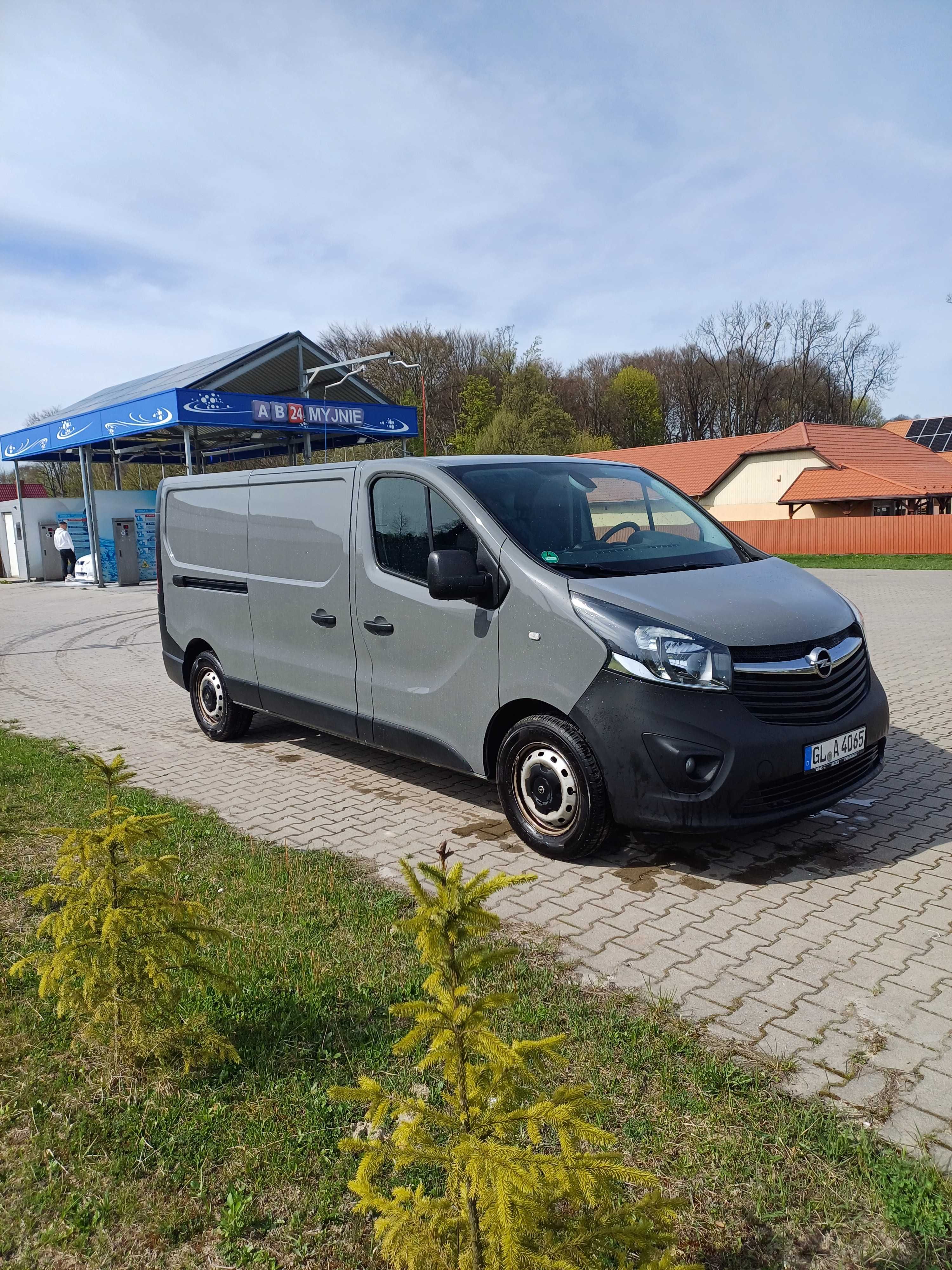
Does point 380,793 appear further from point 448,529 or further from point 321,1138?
point 321,1138

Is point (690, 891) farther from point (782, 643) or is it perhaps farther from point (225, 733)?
point (225, 733)

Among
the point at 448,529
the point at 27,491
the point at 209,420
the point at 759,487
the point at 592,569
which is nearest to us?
the point at 592,569

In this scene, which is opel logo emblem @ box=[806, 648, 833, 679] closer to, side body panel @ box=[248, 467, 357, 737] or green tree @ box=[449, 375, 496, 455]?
side body panel @ box=[248, 467, 357, 737]

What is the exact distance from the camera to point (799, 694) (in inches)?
171

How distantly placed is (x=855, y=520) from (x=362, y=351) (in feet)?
109

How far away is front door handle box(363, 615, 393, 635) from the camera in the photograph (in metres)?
5.39

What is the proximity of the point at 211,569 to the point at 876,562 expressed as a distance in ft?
87.2

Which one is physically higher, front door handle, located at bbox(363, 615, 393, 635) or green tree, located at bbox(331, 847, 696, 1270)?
front door handle, located at bbox(363, 615, 393, 635)

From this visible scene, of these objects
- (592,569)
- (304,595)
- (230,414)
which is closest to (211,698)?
(304,595)

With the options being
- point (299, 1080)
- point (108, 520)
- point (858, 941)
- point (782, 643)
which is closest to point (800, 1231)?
point (299, 1080)

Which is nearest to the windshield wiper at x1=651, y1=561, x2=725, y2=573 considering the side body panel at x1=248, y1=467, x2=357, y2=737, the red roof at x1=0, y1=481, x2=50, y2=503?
the side body panel at x1=248, y1=467, x2=357, y2=737

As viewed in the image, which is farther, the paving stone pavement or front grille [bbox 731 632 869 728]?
front grille [bbox 731 632 869 728]

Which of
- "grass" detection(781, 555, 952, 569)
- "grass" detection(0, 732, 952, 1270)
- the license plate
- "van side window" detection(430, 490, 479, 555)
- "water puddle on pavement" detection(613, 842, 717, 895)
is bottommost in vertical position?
"grass" detection(781, 555, 952, 569)

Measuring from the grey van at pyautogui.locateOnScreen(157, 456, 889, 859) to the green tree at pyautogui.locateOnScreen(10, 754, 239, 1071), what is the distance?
2.07m
